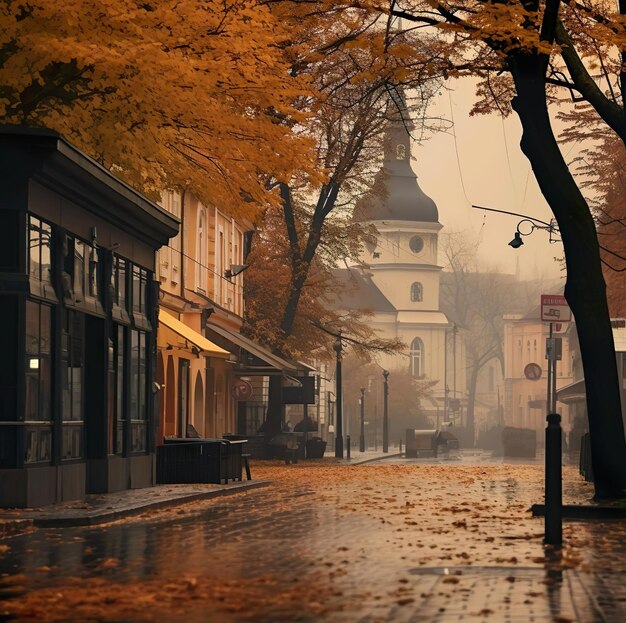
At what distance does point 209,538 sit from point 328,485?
14.5 metres

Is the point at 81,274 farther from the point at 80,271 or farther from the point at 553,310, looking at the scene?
the point at 553,310

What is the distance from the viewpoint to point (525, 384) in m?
162

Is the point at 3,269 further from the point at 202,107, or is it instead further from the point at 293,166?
the point at 293,166

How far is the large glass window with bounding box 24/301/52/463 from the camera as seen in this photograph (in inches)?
808

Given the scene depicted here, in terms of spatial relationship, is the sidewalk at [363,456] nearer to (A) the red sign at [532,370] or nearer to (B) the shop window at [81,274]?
(A) the red sign at [532,370]

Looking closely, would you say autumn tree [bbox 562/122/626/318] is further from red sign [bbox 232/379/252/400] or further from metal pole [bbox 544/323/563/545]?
metal pole [bbox 544/323/563/545]

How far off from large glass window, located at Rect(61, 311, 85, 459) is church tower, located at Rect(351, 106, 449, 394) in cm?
14201

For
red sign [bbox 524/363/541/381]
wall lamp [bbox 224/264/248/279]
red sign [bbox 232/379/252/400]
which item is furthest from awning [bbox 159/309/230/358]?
red sign [bbox 524/363/541/381]

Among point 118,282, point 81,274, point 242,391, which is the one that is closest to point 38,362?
point 81,274

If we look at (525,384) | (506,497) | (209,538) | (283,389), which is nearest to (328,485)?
(506,497)

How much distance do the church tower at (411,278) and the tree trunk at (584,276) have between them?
473 ft

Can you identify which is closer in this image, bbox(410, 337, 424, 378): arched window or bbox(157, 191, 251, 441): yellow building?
bbox(157, 191, 251, 441): yellow building

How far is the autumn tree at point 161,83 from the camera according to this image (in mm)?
20031

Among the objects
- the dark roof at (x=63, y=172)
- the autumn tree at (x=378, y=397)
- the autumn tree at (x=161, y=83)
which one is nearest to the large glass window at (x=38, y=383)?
the dark roof at (x=63, y=172)
